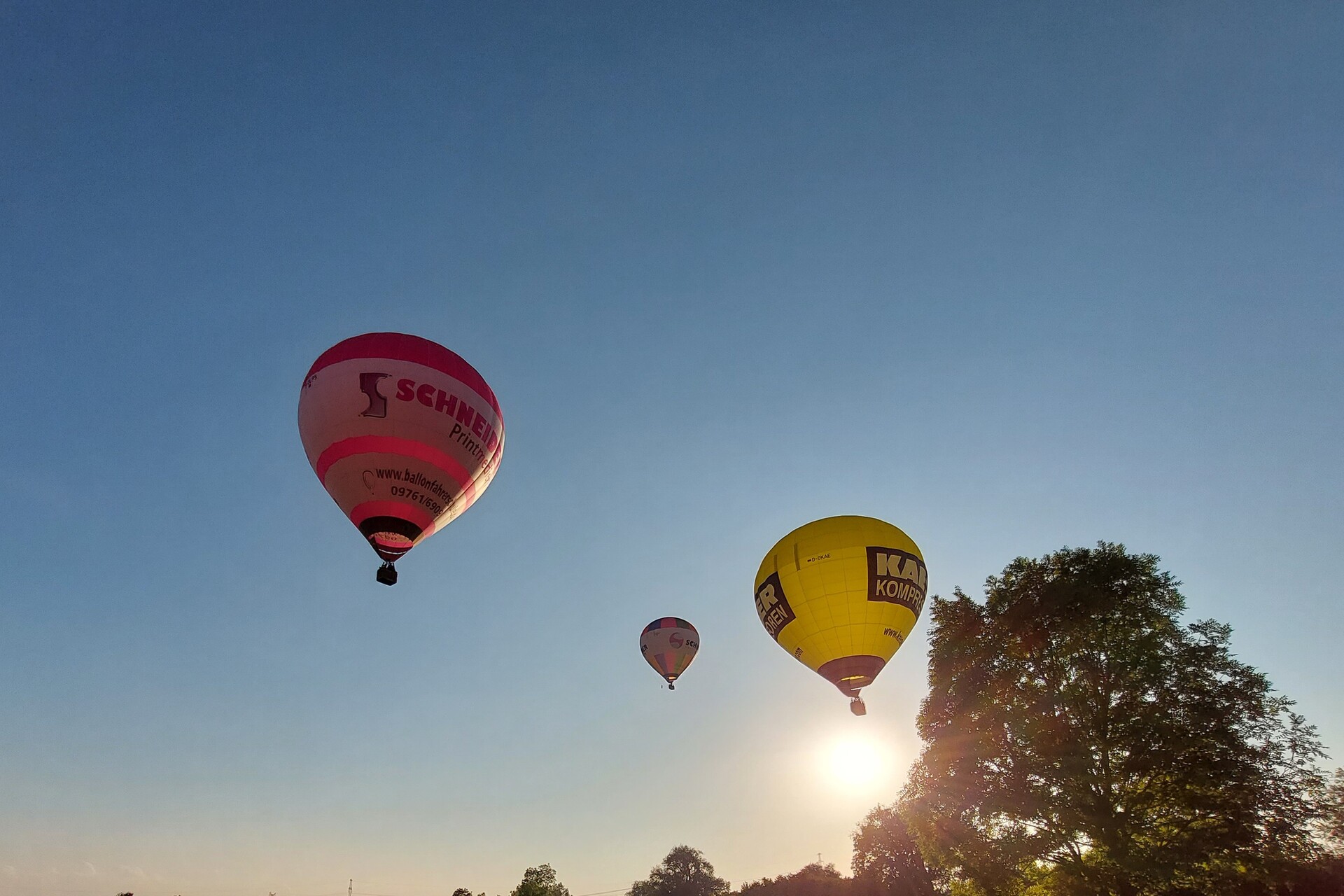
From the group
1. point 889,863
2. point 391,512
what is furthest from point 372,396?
point 889,863

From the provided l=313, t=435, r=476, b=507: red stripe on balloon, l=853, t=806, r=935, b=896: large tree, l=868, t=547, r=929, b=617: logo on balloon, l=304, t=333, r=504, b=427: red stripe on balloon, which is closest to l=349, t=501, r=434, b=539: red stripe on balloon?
l=313, t=435, r=476, b=507: red stripe on balloon

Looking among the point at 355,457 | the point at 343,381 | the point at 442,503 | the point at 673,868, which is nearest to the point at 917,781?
the point at 442,503

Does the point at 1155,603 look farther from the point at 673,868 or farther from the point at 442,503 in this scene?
the point at 673,868

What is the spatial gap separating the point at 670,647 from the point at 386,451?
31328 millimetres

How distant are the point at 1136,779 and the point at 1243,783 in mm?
2596

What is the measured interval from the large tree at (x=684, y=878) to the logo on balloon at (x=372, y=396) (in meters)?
104

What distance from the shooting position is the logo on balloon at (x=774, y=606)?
22.0m

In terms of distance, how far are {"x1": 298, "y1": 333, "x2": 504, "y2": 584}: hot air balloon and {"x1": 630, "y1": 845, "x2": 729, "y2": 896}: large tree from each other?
102 m

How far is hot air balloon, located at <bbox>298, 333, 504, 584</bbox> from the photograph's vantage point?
16.1 m

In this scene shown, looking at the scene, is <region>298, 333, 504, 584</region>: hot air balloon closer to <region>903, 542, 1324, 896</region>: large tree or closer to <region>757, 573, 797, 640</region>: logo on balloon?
<region>757, 573, 797, 640</region>: logo on balloon

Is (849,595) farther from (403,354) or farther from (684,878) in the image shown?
(684,878)

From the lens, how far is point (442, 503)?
1720 centimetres

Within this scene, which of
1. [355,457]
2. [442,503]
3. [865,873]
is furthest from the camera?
[865,873]

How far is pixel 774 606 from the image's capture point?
2242cm
